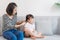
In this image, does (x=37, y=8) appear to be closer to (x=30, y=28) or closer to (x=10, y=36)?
(x=30, y=28)

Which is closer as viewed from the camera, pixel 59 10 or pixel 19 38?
pixel 19 38

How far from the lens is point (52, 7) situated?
363cm

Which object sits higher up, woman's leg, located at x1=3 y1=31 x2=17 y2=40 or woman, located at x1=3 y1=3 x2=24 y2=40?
woman, located at x1=3 y1=3 x2=24 y2=40

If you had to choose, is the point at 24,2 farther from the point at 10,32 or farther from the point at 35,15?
the point at 10,32

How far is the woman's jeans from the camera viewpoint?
8.84 ft

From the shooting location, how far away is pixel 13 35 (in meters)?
2.71

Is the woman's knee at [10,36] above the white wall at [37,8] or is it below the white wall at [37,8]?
below

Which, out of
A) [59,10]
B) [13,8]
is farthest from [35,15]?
[13,8]

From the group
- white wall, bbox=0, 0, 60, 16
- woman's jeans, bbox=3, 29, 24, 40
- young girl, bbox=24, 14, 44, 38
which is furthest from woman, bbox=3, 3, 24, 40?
white wall, bbox=0, 0, 60, 16

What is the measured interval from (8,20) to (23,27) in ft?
1.62

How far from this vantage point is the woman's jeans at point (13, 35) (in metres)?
2.69

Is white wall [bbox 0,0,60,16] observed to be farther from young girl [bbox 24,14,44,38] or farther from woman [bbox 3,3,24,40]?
woman [bbox 3,3,24,40]

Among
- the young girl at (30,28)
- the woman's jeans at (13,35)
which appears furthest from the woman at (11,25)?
the young girl at (30,28)

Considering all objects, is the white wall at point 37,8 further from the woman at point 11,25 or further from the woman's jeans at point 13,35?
the woman's jeans at point 13,35
